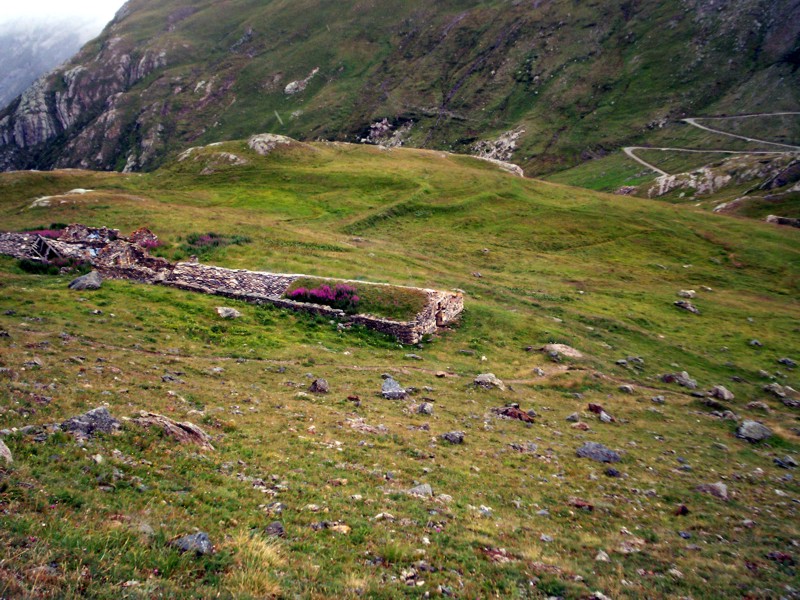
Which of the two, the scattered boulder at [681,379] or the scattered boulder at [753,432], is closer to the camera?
the scattered boulder at [753,432]

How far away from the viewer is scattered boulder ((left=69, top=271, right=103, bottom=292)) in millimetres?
30192

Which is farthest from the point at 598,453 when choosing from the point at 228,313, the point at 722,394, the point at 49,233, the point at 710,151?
the point at 710,151

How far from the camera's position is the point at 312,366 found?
25125 millimetres

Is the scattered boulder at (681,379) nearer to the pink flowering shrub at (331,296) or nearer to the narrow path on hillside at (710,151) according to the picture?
the pink flowering shrub at (331,296)

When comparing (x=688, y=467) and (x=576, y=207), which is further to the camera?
(x=576, y=207)

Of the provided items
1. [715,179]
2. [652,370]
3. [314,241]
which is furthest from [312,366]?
[715,179]

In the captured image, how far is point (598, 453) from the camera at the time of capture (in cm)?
1856

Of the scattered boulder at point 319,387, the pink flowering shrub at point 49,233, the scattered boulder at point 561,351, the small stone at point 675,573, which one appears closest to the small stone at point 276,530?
the small stone at point 675,573

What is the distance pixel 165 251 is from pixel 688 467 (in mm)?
45946

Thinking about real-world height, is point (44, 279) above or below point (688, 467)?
above

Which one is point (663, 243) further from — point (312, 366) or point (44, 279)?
point (44, 279)

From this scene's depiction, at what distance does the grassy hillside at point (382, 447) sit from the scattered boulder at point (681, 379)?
1305 millimetres

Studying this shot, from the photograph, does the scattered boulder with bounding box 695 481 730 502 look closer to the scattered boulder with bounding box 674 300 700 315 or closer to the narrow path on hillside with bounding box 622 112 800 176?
the scattered boulder with bounding box 674 300 700 315

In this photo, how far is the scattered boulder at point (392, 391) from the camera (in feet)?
71.6
